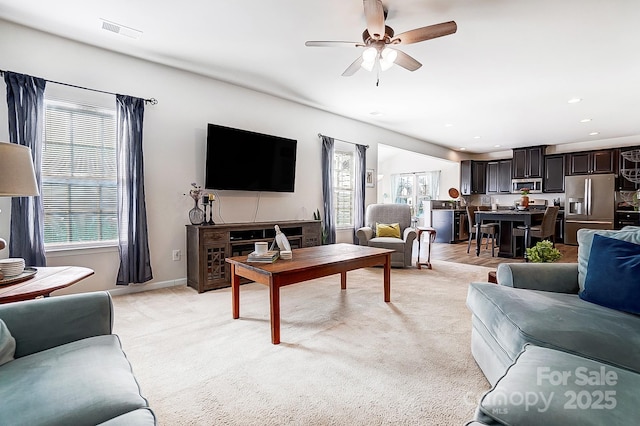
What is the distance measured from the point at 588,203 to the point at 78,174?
9971mm

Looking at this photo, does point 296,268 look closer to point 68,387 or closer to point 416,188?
point 68,387

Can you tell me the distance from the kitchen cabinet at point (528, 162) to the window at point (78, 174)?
9.56m

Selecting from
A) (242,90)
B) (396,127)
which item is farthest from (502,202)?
(242,90)

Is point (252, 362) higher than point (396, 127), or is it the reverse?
point (396, 127)

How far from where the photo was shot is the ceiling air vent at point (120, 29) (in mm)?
2846

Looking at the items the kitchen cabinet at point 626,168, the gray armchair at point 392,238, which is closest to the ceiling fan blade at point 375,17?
the gray armchair at point 392,238

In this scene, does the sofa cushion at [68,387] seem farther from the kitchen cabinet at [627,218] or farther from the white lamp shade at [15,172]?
the kitchen cabinet at [627,218]

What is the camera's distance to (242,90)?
446cm

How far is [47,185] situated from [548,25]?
16.5 ft

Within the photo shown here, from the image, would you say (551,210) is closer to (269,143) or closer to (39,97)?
(269,143)

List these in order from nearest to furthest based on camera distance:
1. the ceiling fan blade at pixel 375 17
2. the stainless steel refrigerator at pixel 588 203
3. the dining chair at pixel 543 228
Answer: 1. the ceiling fan blade at pixel 375 17
2. the dining chair at pixel 543 228
3. the stainless steel refrigerator at pixel 588 203

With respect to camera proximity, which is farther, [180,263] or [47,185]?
[180,263]

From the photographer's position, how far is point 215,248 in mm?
3750

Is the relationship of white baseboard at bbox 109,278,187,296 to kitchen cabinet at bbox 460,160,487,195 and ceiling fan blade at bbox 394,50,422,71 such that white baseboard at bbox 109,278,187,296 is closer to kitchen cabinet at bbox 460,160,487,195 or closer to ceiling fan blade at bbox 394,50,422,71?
ceiling fan blade at bbox 394,50,422,71
